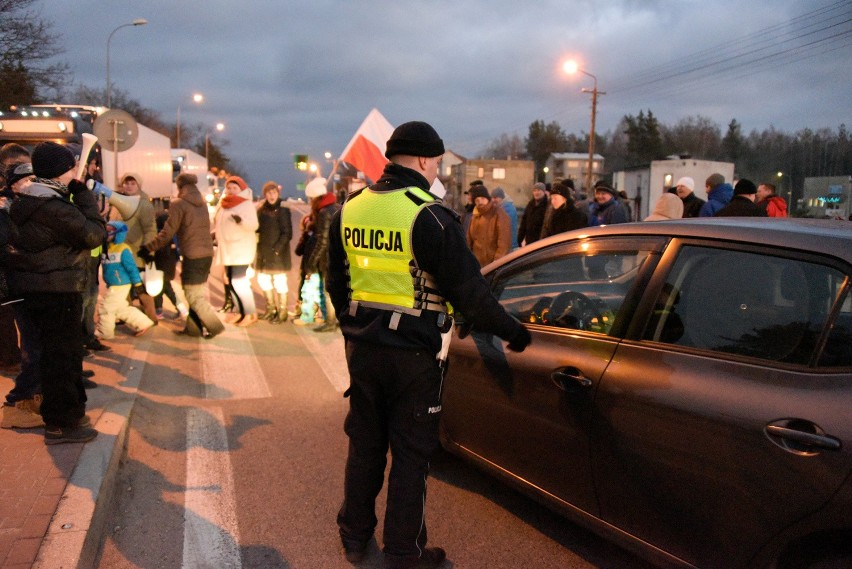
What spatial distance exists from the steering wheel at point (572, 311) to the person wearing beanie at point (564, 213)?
5.90 m

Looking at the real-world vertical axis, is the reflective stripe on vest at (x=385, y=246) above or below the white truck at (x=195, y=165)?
below

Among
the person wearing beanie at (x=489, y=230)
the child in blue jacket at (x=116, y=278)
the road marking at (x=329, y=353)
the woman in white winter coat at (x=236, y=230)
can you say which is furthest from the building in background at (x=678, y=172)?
the child in blue jacket at (x=116, y=278)

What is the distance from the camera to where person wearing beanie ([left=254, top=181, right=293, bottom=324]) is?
9.41m

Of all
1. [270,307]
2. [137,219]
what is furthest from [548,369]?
[270,307]

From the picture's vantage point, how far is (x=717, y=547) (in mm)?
2660

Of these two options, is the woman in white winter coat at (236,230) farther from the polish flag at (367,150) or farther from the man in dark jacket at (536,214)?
the man in dark jacket at (536,214)

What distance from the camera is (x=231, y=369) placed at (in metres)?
7.22

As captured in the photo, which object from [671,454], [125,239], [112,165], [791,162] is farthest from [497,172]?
[671,454]

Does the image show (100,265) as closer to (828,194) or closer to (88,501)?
(88,501)

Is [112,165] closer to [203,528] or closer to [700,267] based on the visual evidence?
[203,528]

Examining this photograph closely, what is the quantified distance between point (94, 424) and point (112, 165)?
468 inches

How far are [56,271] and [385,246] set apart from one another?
7.73 ft

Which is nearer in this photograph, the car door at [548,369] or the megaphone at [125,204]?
the car door at [548,369]

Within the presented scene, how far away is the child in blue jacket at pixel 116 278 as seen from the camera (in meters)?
7.79
